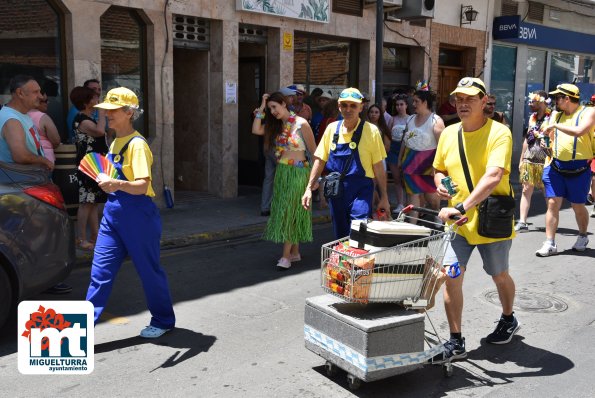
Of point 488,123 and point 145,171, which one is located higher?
point 488,123

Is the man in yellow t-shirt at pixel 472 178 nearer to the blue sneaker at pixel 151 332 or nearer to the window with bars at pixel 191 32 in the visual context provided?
the blue sneaker at pixel 151 332

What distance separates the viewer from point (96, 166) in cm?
440

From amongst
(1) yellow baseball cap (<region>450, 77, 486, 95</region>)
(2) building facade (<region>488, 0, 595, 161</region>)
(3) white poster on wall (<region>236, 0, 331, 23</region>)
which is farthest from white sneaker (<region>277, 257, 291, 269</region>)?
(2) building facade (<region>488, 0, 595, 161</region>)

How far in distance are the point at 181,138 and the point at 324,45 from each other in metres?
3.69

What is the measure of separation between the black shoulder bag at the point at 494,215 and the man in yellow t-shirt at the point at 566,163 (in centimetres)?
344

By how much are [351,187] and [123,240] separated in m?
1.98

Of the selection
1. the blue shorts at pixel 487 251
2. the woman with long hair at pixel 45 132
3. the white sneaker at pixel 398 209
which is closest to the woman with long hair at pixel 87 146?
the woman with long hair at pixel 45 132

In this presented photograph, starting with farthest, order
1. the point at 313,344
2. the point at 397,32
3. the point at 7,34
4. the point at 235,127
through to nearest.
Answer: the point at 397,32 → the point at 235,127 → the point at 7,34 → the point at 313,344

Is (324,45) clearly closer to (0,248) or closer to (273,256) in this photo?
(273,256)

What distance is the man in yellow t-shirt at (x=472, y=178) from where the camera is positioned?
4109 millimetres

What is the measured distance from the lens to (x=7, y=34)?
8.35 m

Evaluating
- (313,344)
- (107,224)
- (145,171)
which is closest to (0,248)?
(107,224)

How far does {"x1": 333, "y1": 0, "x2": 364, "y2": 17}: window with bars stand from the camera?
41.3ft

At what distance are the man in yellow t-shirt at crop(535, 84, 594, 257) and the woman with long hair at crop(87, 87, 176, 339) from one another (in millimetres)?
4894
